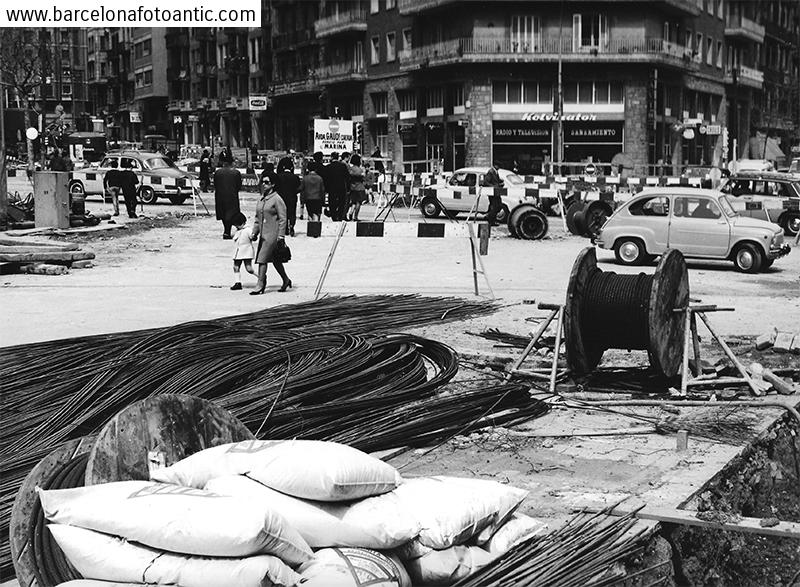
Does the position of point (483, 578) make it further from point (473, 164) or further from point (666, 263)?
point (473, 164)

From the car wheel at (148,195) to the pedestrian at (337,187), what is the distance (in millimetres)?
11203

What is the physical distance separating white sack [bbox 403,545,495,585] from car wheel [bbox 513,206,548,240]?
2143 centimetres

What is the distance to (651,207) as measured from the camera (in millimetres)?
20688

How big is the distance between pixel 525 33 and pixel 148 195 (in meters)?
28.8

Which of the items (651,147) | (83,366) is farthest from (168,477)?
(651,147)

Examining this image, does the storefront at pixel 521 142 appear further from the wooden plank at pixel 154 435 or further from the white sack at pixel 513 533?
the wooden plank at pixel 154 435

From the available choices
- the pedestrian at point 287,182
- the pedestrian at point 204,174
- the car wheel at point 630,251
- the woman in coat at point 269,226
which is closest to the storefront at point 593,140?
the pedestrian at point 204,174

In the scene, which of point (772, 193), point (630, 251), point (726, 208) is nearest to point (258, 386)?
point (630, 251)

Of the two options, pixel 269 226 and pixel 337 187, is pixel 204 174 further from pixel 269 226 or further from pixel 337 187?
pixel 269 226

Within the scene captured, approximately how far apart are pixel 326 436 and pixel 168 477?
259cm

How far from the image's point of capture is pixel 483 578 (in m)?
4.64

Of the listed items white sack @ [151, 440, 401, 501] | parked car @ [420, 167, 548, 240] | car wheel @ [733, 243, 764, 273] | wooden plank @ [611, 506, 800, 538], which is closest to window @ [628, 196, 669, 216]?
car wheel @ [733, 243, 764, 273]

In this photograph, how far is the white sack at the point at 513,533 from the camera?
16.2 ft

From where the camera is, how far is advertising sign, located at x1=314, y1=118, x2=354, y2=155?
3751cm
